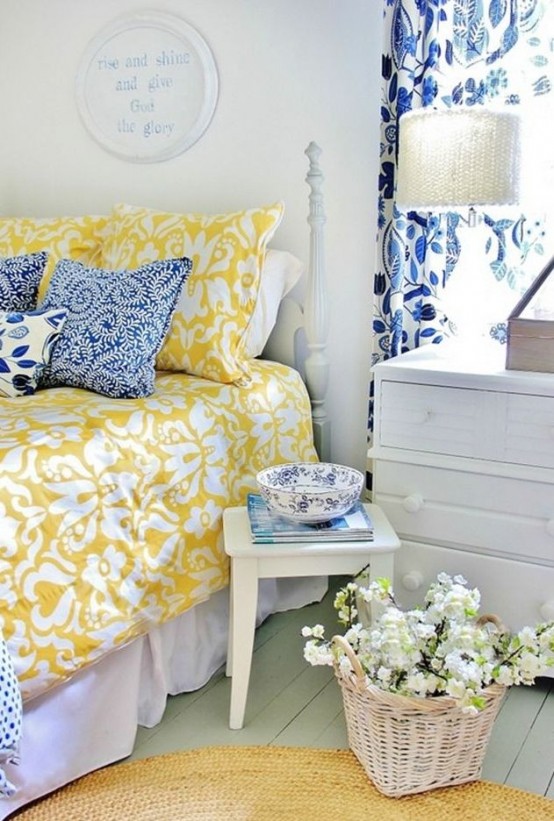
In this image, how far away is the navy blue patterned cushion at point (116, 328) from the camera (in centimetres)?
204

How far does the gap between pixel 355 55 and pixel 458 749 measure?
1.80m

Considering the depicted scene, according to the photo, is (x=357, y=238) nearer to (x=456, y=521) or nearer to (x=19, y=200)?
(x=456, y=521)

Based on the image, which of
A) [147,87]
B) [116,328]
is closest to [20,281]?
[116,328]

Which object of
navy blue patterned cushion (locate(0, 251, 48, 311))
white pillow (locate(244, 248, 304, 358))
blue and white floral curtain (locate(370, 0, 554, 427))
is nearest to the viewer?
blue and white floral curtain (locate(370, 0, 554, 427))

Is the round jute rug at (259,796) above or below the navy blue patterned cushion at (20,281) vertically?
below

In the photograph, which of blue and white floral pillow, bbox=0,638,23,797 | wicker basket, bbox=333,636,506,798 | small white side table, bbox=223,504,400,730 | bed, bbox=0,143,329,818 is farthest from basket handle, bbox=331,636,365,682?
blue and white floral pillow, bbox=0,638,23,797

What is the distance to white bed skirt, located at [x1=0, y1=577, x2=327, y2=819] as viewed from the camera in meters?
1.64

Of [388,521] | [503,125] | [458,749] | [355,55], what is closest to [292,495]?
[388,521]

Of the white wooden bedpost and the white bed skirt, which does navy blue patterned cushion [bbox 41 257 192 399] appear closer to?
the white wooden bedpost

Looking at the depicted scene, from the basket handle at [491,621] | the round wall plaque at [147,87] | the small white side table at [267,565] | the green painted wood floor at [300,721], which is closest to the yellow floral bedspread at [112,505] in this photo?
the small white side table at [267,565]

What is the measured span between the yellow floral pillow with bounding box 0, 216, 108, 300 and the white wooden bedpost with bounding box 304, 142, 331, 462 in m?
0.62

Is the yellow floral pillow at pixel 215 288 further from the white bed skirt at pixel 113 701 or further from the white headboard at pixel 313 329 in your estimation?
the white bed skirt at pixel 113 701

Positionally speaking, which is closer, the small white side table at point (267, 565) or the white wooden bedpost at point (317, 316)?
the small white side table at point (267, 565)

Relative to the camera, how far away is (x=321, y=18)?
2.42 metres
